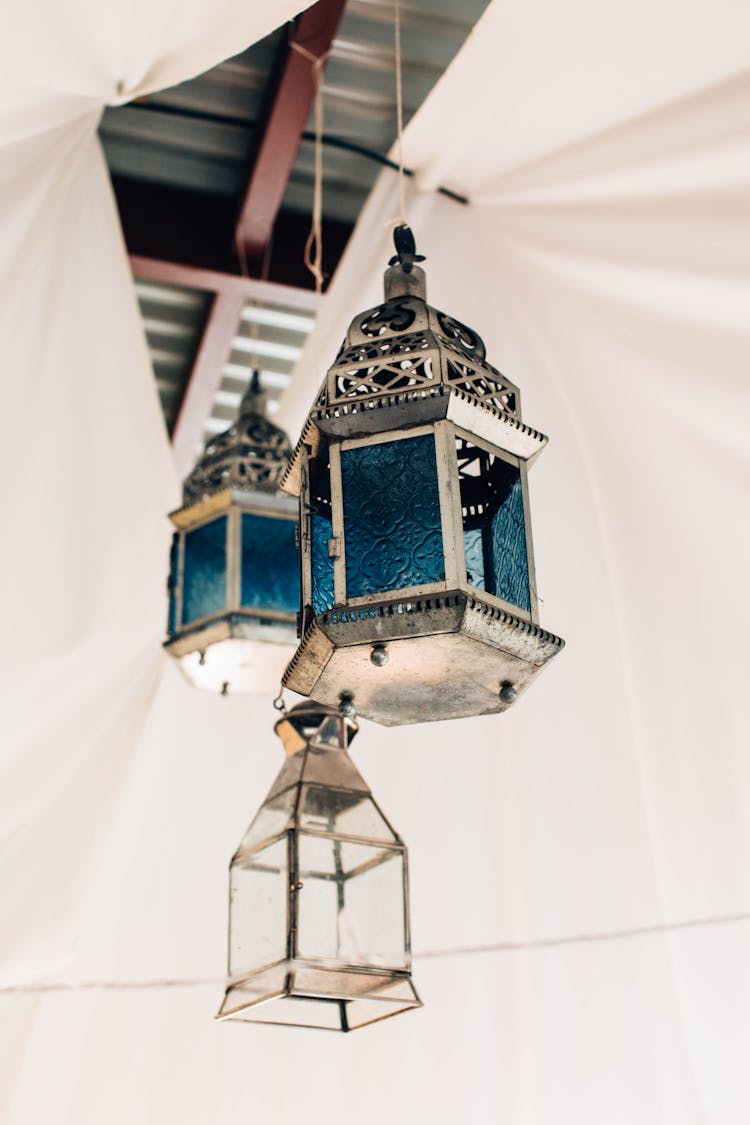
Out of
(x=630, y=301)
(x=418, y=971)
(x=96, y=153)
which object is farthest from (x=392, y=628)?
(x=96, y=153)

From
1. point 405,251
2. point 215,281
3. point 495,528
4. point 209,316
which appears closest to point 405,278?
point 405,251

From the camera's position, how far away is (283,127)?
2.68 metres

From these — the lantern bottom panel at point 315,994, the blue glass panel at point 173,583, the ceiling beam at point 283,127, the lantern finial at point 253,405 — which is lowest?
the lantern bottom panel at point 315,994

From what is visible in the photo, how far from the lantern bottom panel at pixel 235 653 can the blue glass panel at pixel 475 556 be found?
706mm

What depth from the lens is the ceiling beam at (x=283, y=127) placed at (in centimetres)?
246

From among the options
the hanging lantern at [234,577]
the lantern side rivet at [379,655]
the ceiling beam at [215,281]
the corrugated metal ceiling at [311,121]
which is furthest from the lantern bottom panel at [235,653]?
the corrugated metal ceiling at [311,121]

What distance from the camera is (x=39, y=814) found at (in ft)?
7.84

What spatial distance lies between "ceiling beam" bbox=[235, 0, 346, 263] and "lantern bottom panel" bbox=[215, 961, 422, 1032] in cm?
176

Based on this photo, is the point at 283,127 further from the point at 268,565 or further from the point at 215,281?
the point at 268,565

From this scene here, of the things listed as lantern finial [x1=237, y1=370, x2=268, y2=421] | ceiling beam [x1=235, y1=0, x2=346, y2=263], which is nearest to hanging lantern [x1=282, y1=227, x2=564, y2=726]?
lantern finial [x1=237, y1=370, x2=268, y2=421]

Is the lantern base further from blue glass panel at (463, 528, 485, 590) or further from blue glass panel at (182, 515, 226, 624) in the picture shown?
blue glass panel at (182, 515, 226, 624)

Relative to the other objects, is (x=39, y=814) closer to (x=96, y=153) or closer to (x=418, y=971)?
(x=418, y=971)

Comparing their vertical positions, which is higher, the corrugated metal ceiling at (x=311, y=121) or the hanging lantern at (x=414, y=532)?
the corrugated metal ceiling at (x=311, y=121)

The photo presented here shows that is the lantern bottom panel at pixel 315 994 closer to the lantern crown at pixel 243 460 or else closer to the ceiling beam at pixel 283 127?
the lantern crown at pixel 243 460
